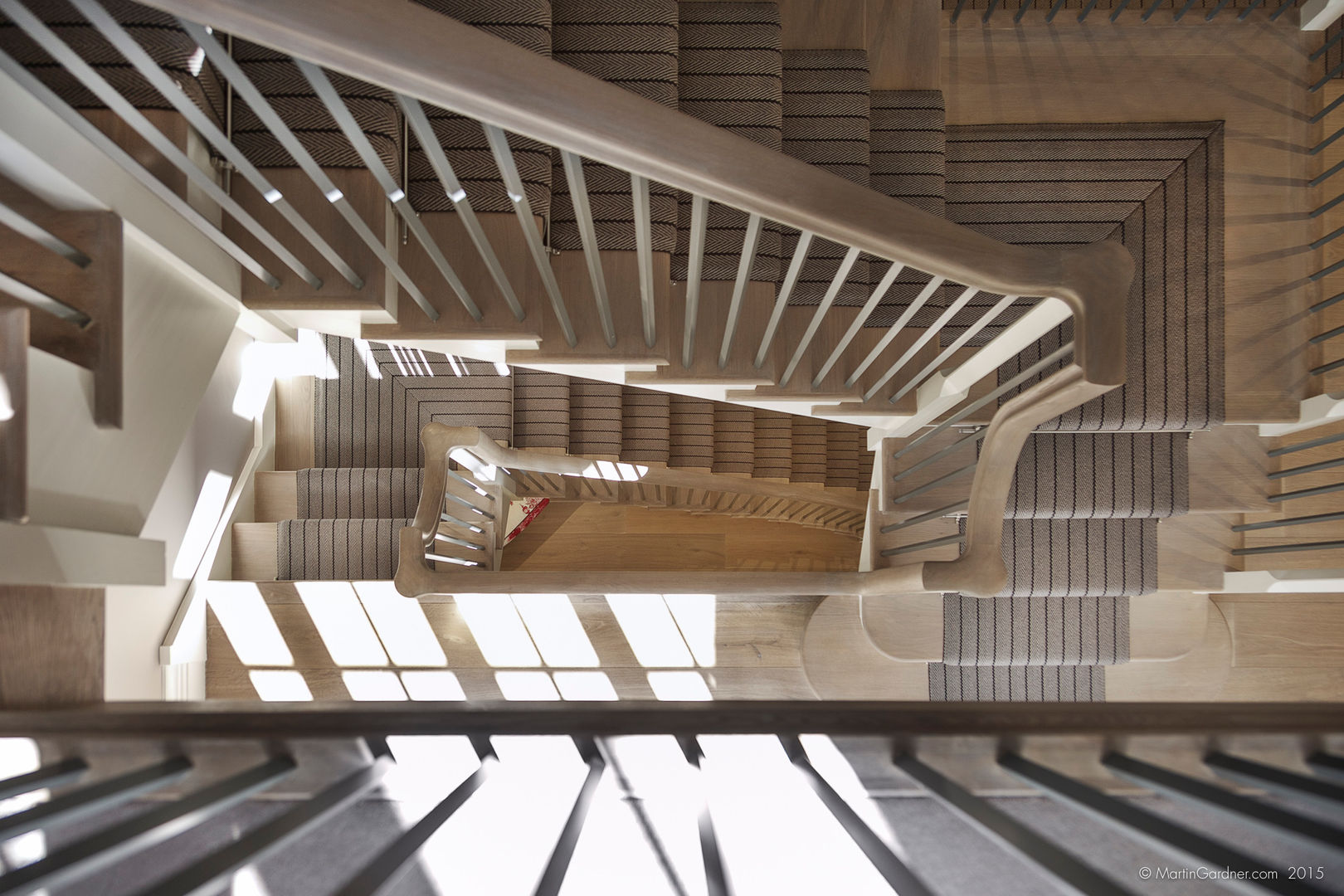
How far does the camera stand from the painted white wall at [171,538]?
232cm

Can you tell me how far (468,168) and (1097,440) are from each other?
96.8 inches

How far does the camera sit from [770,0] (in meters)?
2.39

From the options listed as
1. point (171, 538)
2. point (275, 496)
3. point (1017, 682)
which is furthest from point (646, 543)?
point (171, 538)

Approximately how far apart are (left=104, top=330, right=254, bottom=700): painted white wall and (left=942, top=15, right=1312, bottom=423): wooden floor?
3.03 meters

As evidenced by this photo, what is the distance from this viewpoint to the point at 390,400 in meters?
3.68

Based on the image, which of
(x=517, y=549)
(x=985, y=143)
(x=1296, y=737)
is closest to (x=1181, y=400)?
(x=985, y=143)

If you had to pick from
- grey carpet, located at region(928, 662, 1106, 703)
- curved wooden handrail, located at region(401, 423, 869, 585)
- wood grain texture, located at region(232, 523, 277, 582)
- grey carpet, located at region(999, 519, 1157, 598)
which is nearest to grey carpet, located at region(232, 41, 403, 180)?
curved wooden handrail, located at region(401, 423, 869, 585)

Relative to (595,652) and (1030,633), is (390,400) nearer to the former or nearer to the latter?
(595,652)

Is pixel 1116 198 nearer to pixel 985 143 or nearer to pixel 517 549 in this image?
pixel 985 143

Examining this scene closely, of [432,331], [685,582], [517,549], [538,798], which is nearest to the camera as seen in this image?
[538,798]

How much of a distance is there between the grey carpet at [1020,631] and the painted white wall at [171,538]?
9.51 feet

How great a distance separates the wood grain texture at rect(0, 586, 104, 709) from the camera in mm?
811

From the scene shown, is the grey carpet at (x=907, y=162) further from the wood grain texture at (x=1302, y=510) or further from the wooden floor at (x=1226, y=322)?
the wood grain texture at (x=1302, y=510)

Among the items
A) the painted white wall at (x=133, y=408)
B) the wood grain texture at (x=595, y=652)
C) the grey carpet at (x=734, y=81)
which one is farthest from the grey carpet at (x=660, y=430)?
the painted white wall at (x=133, y=408)
